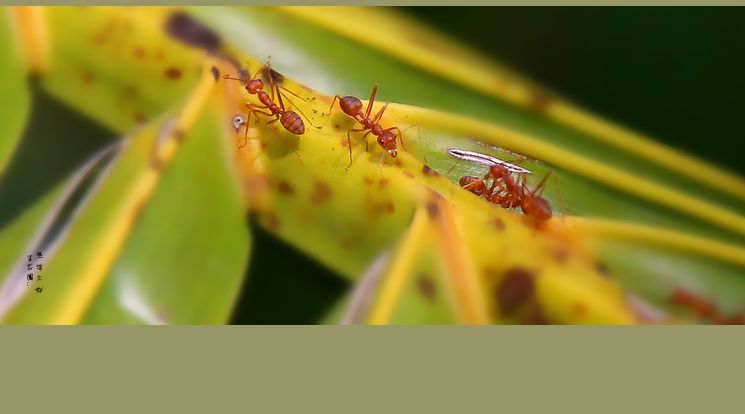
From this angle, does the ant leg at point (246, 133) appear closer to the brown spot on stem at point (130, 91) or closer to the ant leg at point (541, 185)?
the brown spot on stem at point (130, 91)

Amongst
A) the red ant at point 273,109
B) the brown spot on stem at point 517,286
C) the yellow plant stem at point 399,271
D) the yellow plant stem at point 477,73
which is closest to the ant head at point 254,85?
the red ant at point 273,109

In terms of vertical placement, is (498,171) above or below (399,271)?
above

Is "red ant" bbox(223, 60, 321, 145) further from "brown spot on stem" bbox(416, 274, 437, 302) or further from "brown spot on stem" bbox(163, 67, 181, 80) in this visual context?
"brown spot on stem" bbox(416, 274, 437, 302)

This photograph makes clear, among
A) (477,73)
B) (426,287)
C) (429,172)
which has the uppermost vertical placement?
(477,73)

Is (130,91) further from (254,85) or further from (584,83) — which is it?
(584,83)

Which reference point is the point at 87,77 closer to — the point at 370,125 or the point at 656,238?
the point at 370,125

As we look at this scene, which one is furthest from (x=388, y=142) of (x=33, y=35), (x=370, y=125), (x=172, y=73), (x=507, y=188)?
(x=33, y=35)

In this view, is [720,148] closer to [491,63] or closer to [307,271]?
[491,63]
